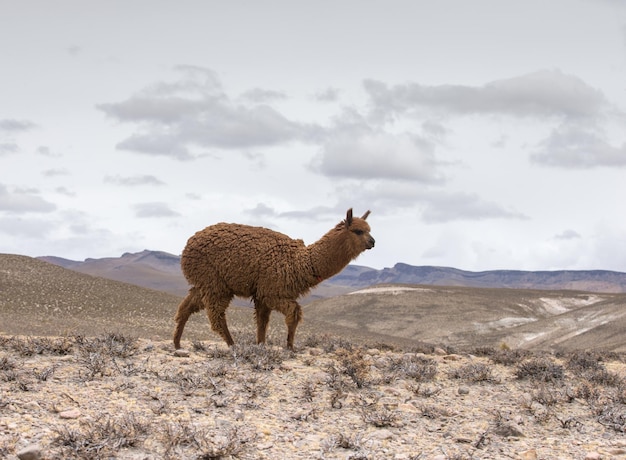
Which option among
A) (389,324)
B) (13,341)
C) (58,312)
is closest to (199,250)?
(13,341)

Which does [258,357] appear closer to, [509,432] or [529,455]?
[509,432]

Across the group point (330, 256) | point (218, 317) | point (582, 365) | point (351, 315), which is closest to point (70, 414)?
point (218, 317)

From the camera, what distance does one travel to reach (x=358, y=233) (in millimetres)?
12805

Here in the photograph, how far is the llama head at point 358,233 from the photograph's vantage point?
12656 millimetres

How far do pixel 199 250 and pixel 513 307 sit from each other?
66.9 m

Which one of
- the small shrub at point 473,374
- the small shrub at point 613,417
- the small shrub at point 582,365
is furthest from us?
the small shrub at point 582,365

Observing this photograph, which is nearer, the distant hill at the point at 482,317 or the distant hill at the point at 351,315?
the distant hill at the point at 351,315

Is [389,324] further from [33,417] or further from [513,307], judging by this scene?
[33,417]

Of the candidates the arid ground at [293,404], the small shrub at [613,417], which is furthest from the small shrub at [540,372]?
the small shrub at [613,417]

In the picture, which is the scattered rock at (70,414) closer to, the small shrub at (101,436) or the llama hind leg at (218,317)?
the small shrub at (101,436)

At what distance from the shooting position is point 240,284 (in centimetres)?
1225

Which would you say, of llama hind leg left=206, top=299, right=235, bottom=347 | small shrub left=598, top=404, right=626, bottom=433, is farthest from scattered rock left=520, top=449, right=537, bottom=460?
llama hind leg left=206, top=299, right=235, bottom=347

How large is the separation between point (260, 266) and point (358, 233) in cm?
210

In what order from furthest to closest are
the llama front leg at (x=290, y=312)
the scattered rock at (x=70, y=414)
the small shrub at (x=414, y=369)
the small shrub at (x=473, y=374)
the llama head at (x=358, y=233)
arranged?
the llama head at (x=358, y=233) → the llama front leg at (x=290, y=312) → the small shrub at (x=473, y=374) → the small shrub at (x=414, y=369) → the scattered rock at (x=70, y=414)
